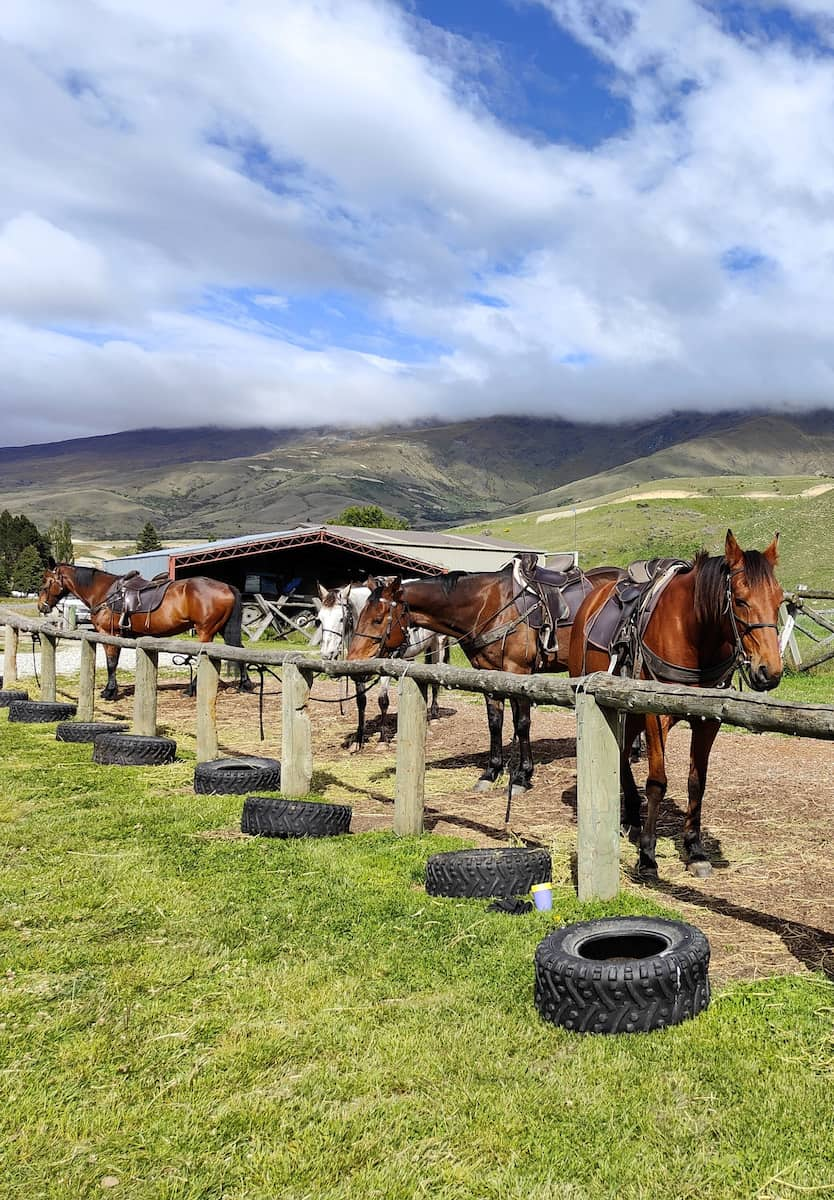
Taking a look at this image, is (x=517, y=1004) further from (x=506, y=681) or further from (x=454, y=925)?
(x=506, y=681)

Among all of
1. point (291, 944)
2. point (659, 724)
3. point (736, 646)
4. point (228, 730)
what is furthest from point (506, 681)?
point (228, 730)

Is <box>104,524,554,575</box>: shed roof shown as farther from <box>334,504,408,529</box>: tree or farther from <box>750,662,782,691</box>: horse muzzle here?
<box>334,504,408,529</box>: tree

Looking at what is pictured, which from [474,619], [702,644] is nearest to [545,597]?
[474,619]

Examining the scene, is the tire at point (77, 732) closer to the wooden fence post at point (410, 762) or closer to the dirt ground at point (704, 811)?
the dirt ground at point (704, 811)

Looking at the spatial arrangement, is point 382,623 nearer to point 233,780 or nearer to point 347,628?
point 233,780

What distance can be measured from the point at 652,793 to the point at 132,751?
21.2 feet

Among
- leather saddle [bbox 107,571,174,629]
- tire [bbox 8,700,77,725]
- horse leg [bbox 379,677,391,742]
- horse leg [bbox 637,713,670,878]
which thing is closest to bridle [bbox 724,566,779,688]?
horse leg [bbox 637,713,670,878]

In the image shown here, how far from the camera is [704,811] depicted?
7.96 metres

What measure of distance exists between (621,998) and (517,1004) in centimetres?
53

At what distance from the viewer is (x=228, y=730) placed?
1355 centimetres

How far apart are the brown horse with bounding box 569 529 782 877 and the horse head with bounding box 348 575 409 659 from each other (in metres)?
3.71

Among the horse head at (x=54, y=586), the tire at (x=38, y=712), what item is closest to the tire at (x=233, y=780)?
the tire at (x=38, y=712)

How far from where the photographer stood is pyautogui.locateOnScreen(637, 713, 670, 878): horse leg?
6133 mm

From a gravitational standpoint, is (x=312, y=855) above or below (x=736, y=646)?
below
